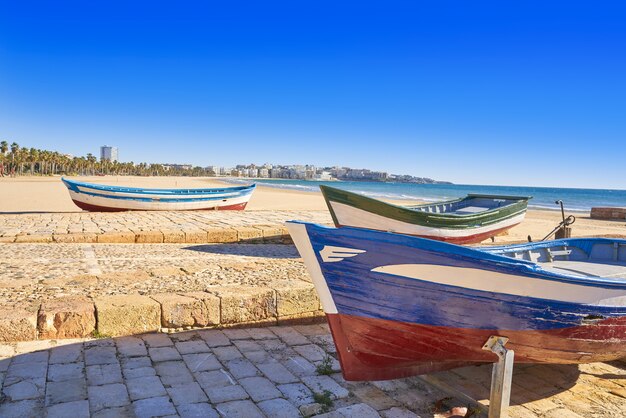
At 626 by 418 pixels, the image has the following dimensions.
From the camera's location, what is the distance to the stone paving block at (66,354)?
3.88m

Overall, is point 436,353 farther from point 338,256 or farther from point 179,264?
point 179,264

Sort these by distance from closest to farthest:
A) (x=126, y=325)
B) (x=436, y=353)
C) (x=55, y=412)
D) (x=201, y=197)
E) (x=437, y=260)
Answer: (x=55, y=412), (x=437, y=260), (x=436, y=353), (x=126, y=325), (x=201, y=197)

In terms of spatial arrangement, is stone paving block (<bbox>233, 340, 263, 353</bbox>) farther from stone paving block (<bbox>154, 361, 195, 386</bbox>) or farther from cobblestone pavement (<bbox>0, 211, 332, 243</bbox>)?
cobblestone pavement (<bbox>0, 211, 332, 243</bbox>)

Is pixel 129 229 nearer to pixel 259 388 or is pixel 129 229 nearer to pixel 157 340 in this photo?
pixel 157 340

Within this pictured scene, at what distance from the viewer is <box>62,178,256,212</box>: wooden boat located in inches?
574

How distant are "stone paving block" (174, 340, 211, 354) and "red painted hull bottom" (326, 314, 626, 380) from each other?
4.76ft

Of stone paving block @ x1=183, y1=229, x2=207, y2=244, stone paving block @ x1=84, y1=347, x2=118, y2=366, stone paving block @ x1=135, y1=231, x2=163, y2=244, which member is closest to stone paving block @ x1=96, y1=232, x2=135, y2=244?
stone paving block @ x1=135, y1=231, x2=163, y2=244

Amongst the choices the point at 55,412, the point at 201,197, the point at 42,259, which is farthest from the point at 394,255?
the point at 201,197

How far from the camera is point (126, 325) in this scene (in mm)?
4543

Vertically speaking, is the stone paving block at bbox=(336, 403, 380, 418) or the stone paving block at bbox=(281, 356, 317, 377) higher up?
the stone paving block at bbox=(336, 403, 380, 418)

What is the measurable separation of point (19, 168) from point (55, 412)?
293ft

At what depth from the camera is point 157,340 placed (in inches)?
179

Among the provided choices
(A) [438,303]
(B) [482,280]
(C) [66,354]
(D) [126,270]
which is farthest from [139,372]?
(D) [126,270]

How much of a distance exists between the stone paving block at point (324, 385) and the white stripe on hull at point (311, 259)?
0.64m
